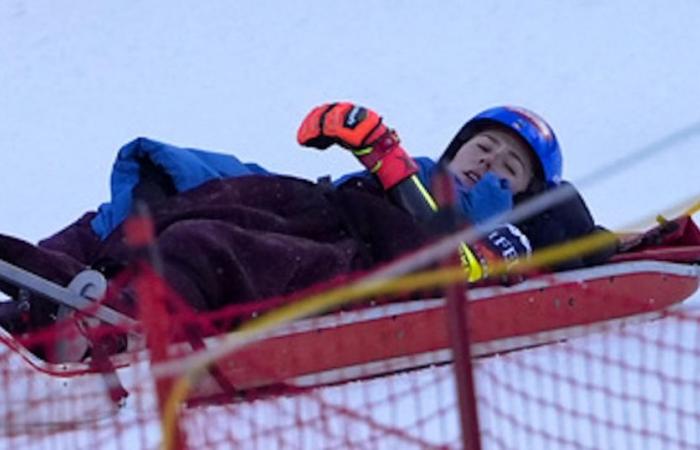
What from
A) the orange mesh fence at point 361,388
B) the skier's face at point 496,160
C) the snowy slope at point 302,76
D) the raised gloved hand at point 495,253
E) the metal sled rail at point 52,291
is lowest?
the orange mesh fence at point 361,388

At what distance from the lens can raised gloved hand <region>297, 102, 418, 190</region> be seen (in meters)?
3.86

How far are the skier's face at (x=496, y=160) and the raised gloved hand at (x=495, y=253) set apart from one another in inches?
11.6

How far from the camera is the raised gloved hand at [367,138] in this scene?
3855mm

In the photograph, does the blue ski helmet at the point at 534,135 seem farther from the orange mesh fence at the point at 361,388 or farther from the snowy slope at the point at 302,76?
the snowy slope at the point at 302,76

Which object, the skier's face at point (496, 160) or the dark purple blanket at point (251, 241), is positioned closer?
the dark purple blanket at point (251, 241)

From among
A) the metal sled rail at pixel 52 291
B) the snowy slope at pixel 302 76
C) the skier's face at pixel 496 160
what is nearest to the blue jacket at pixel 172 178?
the skier's face at pixel 496 160

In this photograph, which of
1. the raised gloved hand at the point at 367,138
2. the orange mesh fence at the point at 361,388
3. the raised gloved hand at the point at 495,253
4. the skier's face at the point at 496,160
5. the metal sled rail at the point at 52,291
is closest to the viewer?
the orange mesh fence at the point at 361,388

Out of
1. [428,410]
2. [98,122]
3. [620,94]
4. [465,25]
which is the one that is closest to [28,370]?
[428,410]

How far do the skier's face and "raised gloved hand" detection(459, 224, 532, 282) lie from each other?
30 cm

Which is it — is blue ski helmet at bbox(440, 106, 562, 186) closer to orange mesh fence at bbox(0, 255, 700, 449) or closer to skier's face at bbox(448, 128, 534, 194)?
skier's face at bbox(448, 128, 534, 194)

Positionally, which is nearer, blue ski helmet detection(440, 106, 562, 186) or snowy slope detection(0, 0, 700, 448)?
blue ski helmet detection(440, 106, 562, 186)

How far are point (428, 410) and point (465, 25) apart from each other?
3758 millimetres

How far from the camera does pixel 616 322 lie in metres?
3.94

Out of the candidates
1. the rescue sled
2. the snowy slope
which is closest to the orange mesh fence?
the rescue sled
